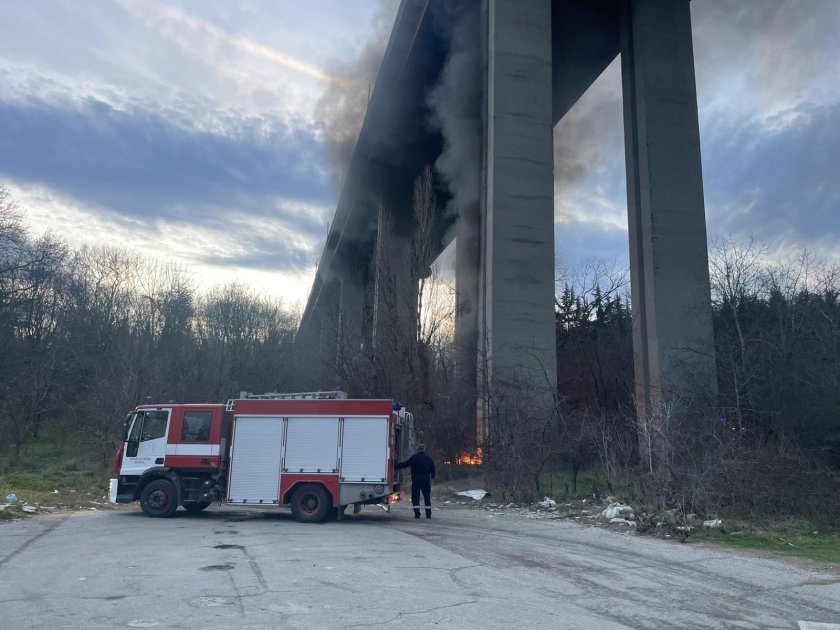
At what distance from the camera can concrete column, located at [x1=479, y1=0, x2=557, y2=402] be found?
2362 centimetres

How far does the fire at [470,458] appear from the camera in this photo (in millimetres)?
20719

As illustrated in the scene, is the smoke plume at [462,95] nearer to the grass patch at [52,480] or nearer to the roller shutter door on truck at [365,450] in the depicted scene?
the roller shutter door on truck at [365,450]

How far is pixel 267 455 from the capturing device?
14406 mm

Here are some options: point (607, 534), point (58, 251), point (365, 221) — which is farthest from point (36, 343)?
point (607, 534)

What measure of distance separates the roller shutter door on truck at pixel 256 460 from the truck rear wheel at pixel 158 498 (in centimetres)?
153

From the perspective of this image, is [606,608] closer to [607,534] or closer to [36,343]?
[607,534]

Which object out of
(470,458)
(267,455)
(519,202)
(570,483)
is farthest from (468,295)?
(267,455)

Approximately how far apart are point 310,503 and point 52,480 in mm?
12063

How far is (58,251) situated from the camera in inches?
1597

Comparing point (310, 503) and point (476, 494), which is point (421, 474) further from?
point (476, 494)

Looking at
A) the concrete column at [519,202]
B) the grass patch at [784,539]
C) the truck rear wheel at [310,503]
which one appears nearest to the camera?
the grass patch at [784,539]

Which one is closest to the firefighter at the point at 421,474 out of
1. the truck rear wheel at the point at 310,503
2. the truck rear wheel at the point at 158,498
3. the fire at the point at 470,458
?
the truck rear wheel at the point at 310,503

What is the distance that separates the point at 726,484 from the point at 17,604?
11871mm

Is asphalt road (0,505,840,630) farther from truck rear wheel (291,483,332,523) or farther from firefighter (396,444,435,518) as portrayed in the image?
firefighter (396,444,435,518)
